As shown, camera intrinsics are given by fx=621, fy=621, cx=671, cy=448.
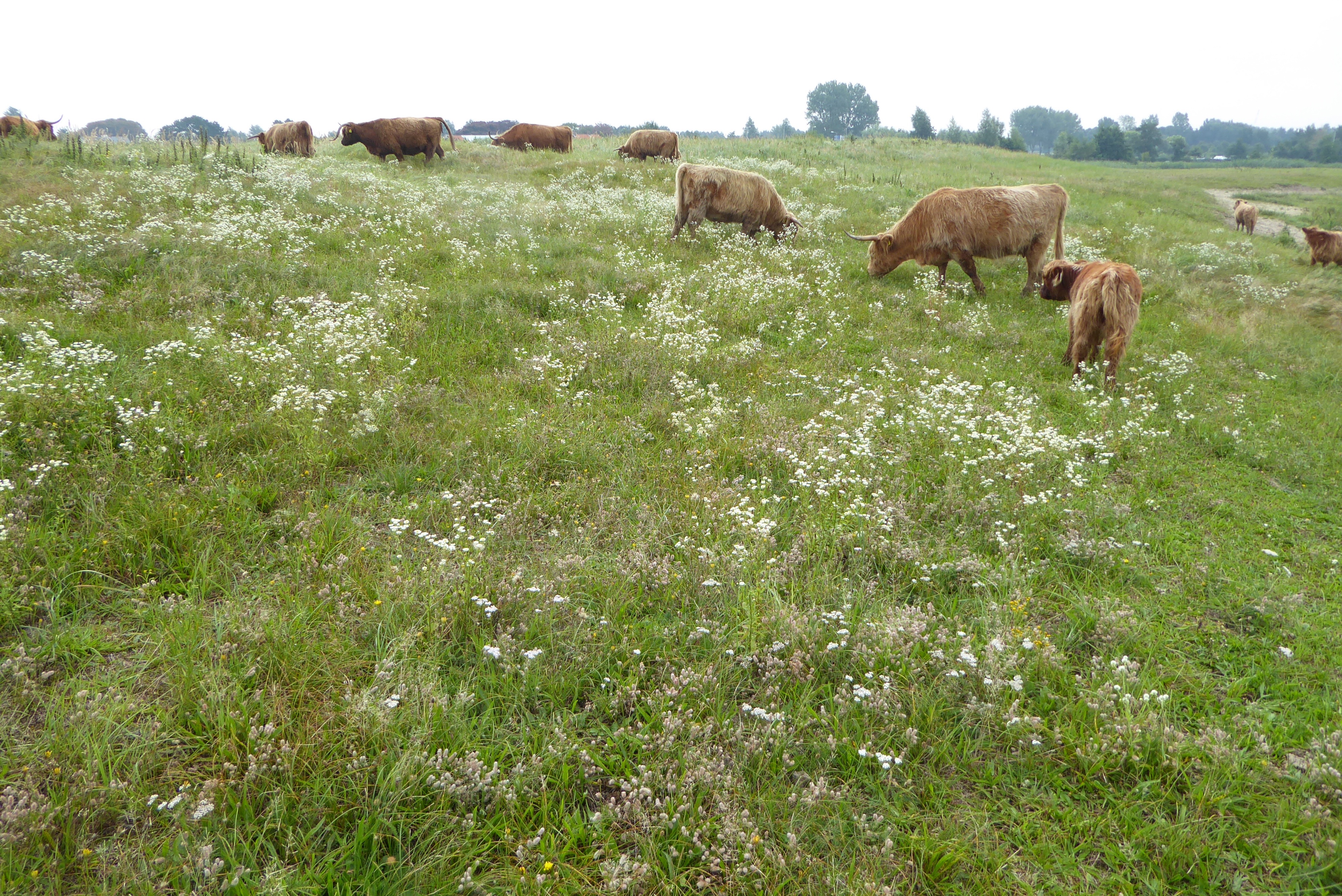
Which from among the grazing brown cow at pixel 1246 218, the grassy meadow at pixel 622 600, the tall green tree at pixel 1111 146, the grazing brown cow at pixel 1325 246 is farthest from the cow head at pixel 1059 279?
the tall green tree at pixel 1111 146

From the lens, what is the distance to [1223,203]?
1101 inches

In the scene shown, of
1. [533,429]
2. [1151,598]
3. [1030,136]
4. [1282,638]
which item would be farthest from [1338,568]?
[1030,136]

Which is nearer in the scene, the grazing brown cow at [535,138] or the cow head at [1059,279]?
the cow head at [1059,279]

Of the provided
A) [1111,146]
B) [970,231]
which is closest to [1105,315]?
[970,231]

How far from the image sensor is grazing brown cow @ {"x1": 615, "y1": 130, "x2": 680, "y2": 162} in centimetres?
2584

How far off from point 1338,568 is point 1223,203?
109 feet

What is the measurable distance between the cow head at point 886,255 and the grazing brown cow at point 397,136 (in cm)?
1656

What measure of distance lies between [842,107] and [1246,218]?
115 meters

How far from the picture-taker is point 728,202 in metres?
13.5

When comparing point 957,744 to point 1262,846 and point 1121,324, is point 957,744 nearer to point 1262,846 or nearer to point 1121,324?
point 1262,846

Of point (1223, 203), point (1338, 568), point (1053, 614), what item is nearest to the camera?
point (1053, 614)

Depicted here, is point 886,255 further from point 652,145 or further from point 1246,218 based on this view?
point 1246,218

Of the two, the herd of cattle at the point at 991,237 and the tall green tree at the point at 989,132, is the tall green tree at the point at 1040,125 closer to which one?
the tall green tree at the point at 989,132

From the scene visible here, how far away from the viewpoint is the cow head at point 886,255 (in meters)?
11.4
